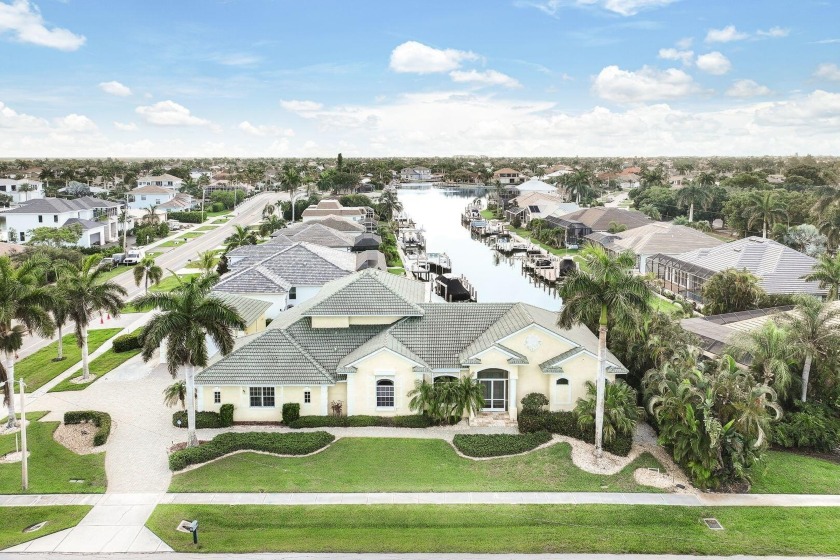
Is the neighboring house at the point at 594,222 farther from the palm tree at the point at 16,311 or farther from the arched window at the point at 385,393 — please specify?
the palm tree at the point at 16,311

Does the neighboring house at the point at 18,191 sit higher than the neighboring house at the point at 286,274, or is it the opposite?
the neighboring house at the point at 18,191

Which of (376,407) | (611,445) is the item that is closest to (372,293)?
(376,407)

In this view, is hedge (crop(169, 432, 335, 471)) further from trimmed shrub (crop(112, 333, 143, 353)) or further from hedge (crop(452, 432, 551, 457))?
trimmed shrub (crop(112, 333, 143, 353))

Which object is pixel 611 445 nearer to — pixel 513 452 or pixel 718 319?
pixel 513 452

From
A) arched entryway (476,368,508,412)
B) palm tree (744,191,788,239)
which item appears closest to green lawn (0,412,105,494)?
arched entryway (476,368,508,412)

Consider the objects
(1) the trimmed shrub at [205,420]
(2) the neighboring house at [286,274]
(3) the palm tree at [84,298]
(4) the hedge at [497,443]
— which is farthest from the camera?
(2) the neighboring house at [286,274]

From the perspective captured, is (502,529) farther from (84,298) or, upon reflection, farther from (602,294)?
(84,298)

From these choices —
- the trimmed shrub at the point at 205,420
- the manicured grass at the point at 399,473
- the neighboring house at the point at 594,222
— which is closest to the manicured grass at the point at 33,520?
the manicured grass at the point at 399,473
